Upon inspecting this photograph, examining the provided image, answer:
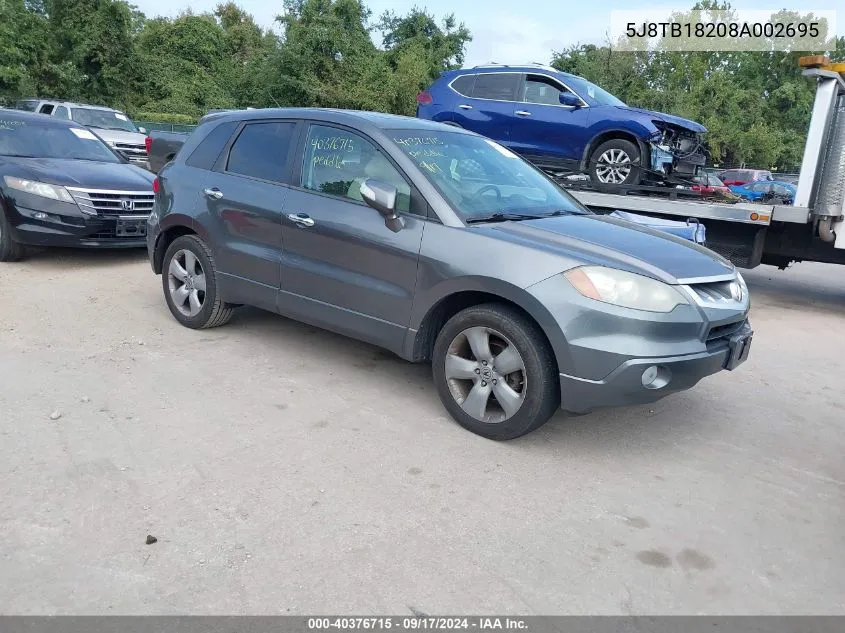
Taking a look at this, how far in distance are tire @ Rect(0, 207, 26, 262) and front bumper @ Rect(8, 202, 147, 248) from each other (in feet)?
0.32

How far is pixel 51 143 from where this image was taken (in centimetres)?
858

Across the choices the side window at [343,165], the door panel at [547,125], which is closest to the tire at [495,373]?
the side window at [343,165]

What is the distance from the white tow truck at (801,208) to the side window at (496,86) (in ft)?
6.11

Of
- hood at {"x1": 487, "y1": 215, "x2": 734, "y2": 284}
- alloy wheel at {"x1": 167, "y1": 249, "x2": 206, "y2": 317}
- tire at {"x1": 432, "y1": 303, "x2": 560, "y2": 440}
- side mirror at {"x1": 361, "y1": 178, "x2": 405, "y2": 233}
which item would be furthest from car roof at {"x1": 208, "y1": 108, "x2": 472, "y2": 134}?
tire at {"x1": 432, "y1": 303, "x2": 560, "y2": 440}

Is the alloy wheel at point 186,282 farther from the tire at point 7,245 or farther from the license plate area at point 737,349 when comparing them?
the license plate area at point 737,349

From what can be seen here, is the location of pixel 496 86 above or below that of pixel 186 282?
above

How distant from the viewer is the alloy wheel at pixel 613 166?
29.9ft

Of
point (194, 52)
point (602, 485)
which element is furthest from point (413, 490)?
point (194, 52)

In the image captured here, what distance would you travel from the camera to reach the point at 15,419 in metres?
3.95

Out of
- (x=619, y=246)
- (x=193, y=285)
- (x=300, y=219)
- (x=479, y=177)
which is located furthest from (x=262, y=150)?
(x=619, y=246)

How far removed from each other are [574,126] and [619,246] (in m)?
5.78

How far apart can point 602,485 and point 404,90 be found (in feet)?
112

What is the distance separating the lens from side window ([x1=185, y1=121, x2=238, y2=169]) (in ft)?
18.2

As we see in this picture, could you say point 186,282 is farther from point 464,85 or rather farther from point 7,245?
point 464,85
